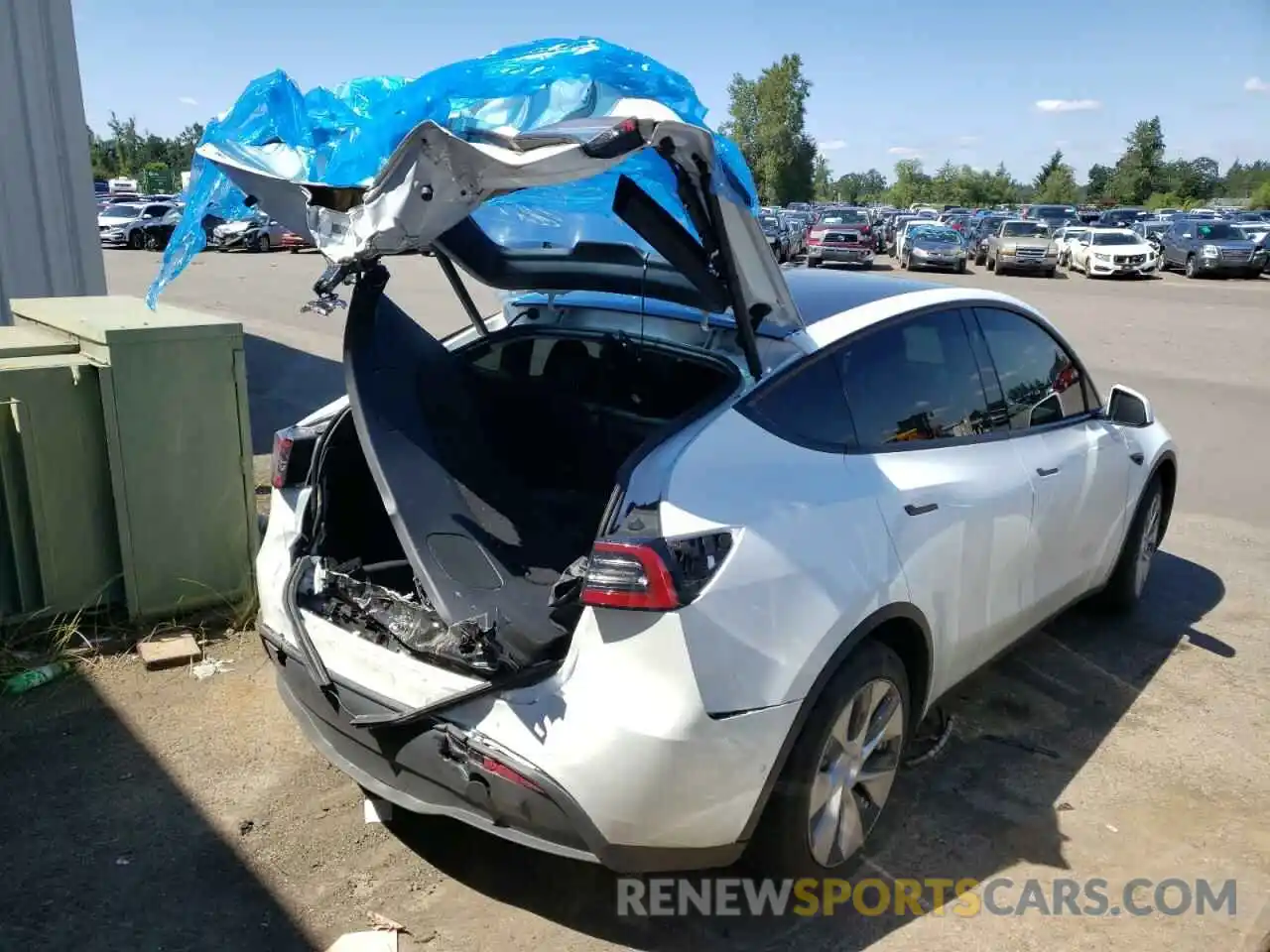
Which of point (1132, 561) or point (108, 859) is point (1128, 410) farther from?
point (108, 859)

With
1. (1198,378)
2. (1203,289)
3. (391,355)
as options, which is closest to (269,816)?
(391,355)

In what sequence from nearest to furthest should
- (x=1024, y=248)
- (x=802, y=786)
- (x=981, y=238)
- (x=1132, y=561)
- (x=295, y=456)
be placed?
(x=802, y=786) < (x=295, y=456) < (x=1132, y=561) < (x=1024, y=248) < (x=981, y=238)

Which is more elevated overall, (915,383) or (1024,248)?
(915,383)

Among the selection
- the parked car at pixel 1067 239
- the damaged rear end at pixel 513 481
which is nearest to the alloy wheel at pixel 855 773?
the damaged rear end at pixel 513 481

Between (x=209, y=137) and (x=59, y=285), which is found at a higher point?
(x=209, y=137)

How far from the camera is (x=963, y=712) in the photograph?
410 centimetres

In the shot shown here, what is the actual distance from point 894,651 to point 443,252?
6.57ft

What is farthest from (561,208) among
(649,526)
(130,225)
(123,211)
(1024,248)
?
(123,211)

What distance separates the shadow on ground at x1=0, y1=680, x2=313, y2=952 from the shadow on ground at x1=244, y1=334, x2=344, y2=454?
3796 millimetres

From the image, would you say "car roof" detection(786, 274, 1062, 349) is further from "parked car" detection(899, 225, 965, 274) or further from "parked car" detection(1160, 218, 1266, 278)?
"parked car" detection(1160, 218, 1266, 278)

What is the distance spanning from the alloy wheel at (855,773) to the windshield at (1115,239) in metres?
29.5

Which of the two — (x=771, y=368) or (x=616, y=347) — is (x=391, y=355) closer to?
(x=616, y=347)

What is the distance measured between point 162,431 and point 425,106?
251 centimetres

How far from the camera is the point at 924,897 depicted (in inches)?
117
